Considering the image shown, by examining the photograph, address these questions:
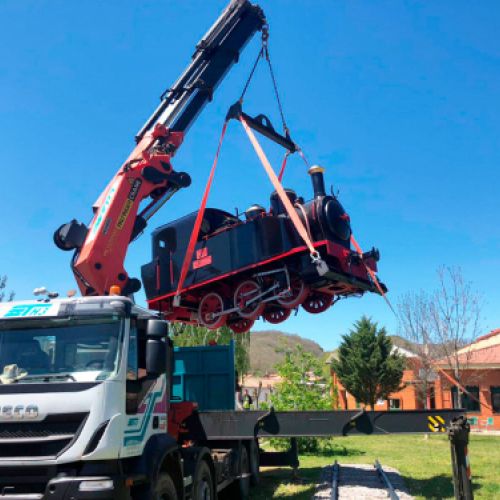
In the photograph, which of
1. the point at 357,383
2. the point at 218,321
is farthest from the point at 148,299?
the point at 357,383

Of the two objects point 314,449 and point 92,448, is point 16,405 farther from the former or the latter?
point 314,449

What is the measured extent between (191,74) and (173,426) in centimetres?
722

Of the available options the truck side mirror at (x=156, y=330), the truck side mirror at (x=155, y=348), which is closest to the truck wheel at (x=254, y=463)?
the truck side mirror at (x=155, y=348)

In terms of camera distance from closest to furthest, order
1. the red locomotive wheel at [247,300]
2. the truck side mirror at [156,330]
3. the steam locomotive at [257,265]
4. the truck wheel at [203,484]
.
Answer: the truck side mirror at [156,330] < the truck wheel at [203,484] < the steam locomotive at [257,265] < the red locomotive wheel at [247,300]

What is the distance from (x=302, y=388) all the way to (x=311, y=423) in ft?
28.2

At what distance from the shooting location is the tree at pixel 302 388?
615 inches

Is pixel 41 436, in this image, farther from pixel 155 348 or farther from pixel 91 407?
pixel 155 348

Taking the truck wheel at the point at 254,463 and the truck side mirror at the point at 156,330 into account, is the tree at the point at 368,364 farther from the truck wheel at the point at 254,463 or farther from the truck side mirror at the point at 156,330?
the truck side mirror at the point at 156,330

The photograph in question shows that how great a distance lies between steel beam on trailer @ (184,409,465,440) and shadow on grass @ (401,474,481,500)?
1.71 m

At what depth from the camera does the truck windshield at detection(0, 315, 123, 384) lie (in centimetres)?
459

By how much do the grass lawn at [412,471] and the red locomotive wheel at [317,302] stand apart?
334cm

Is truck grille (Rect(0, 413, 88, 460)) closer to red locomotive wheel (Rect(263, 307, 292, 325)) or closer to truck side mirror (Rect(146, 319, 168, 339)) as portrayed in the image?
truck side mirror (Rect(146, 319, 168, 339))

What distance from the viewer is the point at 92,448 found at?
4.25 meters

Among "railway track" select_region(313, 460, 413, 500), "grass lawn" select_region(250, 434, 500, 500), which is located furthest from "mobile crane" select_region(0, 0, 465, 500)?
"grass lawn" select_region(250, 434, 500, 500)
